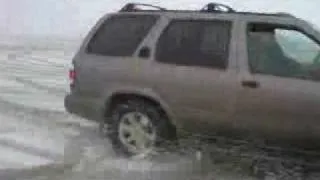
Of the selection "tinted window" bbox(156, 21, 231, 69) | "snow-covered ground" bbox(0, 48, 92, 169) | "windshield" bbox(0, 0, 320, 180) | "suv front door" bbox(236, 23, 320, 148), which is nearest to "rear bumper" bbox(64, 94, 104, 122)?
"windshield" bbox(0, 0, 320, 180)

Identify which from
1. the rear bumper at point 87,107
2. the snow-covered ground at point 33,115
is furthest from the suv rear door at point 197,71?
the snow-covered ground at point 33,115

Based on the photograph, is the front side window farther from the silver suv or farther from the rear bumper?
the rear bumper

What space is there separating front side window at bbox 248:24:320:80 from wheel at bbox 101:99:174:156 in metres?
1.29

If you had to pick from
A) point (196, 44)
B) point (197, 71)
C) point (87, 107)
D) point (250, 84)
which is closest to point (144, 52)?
point (196, 44)

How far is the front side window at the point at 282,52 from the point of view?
282 inches

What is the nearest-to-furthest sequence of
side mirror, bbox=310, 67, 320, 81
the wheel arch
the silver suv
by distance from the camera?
side mirror, bbox=310, 67, 320, 81 < the silver suv < the wheel arch

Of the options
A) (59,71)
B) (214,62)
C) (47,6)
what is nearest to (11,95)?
(59,71)

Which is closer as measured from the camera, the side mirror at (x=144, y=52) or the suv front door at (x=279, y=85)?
the suv front door at (x=279, y=85)

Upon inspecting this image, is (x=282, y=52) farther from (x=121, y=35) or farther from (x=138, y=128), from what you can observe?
(x=121, y=35)

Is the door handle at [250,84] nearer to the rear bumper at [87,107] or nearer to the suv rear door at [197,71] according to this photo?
the suv rear door at [197,71]

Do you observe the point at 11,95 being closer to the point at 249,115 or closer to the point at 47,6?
the point at 249,115

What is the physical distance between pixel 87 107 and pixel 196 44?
153 cm

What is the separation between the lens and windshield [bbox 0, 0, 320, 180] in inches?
283

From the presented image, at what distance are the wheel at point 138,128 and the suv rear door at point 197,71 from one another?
243 mm
